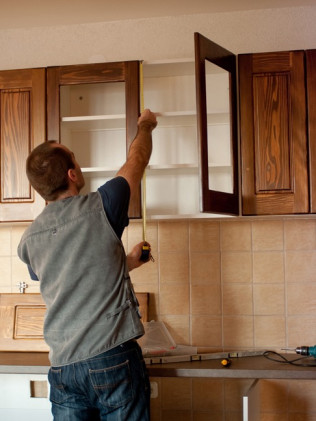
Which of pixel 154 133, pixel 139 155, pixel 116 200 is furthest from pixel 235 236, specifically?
pixel 116 200

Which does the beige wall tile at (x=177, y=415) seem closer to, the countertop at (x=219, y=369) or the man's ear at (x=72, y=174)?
the countertop at (x=219, y=369)

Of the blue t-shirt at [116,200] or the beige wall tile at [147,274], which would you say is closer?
the blue t-shirt at [116,200]

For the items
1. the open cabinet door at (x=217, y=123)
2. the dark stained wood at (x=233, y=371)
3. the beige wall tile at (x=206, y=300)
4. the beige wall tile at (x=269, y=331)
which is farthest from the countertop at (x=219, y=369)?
the open cabinet door at (x=217, y=123)

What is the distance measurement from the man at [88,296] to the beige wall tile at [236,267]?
0.89 meters

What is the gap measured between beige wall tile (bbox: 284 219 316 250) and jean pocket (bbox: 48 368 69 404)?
1256 millimetres

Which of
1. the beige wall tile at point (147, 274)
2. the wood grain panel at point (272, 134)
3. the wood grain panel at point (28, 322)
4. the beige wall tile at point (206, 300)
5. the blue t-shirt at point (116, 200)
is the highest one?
the wood grain panel at point (272, 134)

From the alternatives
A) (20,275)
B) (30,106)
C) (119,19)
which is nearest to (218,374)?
(20,275)

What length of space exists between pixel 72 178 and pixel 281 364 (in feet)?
3.62

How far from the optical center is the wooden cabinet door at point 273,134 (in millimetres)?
2141

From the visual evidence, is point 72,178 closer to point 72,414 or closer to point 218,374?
point 72,414

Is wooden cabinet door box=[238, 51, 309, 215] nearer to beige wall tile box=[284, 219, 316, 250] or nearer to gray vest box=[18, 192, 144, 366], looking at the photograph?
beige wall tile box=[284, 219, 316, 250]

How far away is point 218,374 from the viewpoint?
77.3 inches

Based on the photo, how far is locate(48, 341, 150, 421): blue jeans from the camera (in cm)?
160

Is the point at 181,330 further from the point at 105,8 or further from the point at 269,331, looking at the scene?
the point at 105,8
